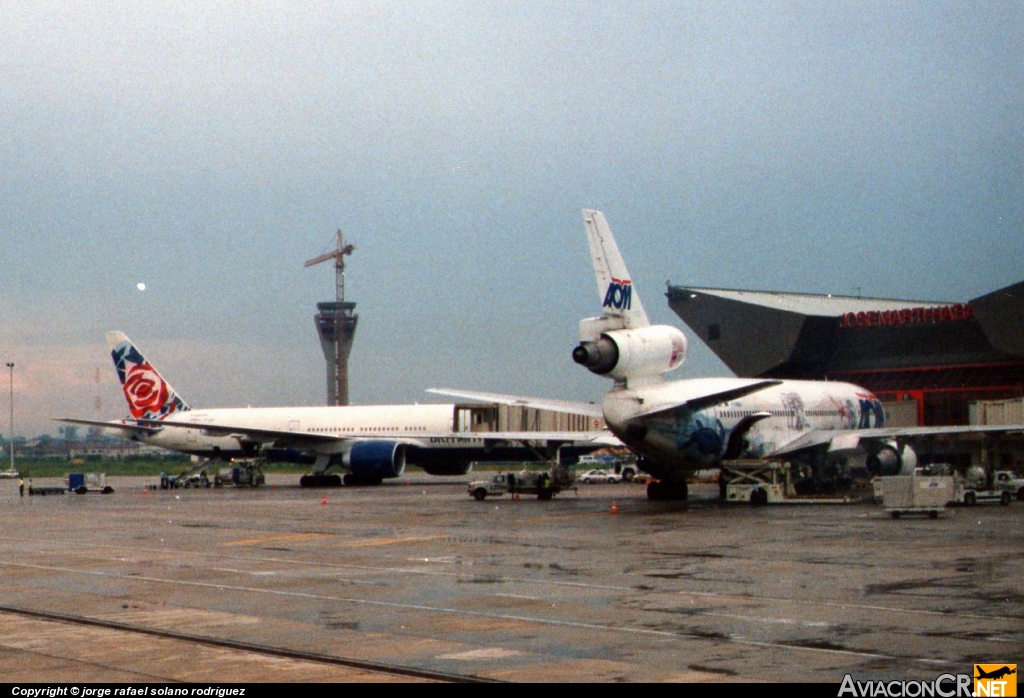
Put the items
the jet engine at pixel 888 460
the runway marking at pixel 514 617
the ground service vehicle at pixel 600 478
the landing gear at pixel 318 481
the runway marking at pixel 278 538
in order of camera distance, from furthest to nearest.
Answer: the ground service vehicle at pixel 600 478
the landing gear at pixel 318 481
the jet engine at pixel 888 460
the runway marking at pixel 278 538
the runway marking at pixel 514 617

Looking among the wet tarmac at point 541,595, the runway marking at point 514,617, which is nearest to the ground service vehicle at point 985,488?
the wet tarmac at point 541,595

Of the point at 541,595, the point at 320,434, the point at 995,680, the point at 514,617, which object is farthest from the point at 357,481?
the point at 995,680

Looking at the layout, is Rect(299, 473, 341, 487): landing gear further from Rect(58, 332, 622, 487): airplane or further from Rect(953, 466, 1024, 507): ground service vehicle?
Rect(953, 466, 1024, 507): ground service vehicle

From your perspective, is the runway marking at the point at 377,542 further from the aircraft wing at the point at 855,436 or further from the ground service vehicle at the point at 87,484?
the ground service vehicle at the point at 87,484

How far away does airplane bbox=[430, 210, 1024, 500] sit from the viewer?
39062 mm

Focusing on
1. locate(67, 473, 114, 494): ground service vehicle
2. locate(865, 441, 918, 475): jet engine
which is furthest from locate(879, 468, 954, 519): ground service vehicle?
locate(67, 473, 114, 494): ground service vehicle

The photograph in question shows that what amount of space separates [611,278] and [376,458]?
27.3m

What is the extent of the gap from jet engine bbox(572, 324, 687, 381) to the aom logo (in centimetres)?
Answer: 87

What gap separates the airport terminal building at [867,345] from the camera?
70.1 m

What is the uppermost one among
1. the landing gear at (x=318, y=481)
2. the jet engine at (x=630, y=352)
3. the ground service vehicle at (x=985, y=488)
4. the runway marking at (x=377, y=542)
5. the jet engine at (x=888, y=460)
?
the jet engine at (x=630, y=352)

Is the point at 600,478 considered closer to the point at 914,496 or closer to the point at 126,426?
the point at 126,426

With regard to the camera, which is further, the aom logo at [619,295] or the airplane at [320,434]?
the airplane at [320,434]

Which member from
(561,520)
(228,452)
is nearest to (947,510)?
(561,520)

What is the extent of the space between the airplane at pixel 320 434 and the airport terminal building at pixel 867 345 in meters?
18.4
